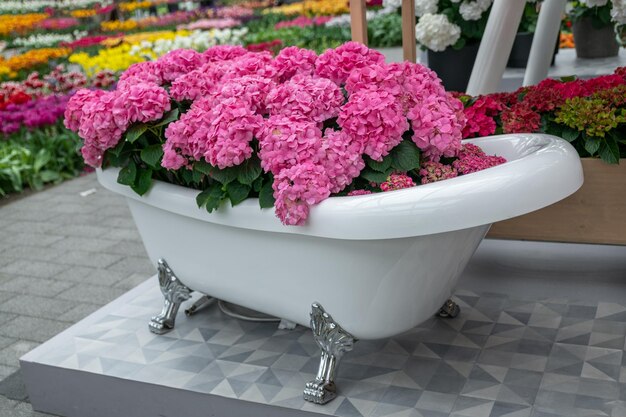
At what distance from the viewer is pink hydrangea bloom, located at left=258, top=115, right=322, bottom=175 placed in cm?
208

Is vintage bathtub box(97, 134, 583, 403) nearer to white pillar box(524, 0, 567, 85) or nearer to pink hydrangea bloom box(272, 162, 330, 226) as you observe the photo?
pink hydrangea bloom box(272, 162, 330, 226)

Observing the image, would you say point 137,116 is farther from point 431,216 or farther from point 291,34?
point 291,34

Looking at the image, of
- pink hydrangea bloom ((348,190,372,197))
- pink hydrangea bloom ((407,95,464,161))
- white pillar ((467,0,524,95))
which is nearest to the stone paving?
pink hydrangea bloom ((348,190,372,197))

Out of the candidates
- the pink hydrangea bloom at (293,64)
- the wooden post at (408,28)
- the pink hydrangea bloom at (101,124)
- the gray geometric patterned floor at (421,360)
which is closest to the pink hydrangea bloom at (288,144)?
the pink hydrangea bloom at (293,64)

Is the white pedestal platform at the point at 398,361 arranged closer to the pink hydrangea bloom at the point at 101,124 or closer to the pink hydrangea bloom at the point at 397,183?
the pink hydrangea bloom at the point at 397,183

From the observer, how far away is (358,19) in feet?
9.53

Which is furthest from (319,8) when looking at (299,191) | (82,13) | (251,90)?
(299,191)

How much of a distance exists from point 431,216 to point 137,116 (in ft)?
3.36

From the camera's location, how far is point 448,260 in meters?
2.11

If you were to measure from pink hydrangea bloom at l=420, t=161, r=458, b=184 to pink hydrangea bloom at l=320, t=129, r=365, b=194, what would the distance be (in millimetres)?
182

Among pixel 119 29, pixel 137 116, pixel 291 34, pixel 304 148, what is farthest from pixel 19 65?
pixel 304 148

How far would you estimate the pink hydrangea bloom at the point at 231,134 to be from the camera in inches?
84.8

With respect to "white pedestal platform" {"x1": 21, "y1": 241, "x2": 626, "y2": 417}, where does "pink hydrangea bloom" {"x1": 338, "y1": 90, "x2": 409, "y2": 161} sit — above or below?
above

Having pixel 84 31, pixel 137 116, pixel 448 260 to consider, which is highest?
pixel 137 116
